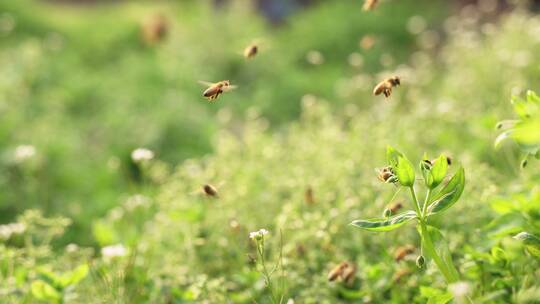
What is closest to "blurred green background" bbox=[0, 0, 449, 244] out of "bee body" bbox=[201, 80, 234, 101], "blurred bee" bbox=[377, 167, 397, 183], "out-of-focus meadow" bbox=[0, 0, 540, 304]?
"out-of-focus meadow" bbox=[0, 0, 540, 304]

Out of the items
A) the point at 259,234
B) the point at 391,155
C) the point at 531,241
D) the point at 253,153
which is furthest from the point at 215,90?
the point at 253,153

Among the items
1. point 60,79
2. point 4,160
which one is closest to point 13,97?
point 4,160

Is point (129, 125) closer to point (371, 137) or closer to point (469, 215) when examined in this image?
point (371, 137)

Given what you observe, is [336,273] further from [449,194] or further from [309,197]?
[309,197]

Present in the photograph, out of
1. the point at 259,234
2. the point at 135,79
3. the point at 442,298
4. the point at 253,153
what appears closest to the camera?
the point at 442,298

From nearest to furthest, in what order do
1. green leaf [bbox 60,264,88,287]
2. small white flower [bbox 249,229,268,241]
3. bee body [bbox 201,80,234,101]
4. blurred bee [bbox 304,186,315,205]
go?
small white flower [bbox 249,229,268,241] < bee body [bbox 201,80,234,101] < green leaf [bbox 60,264,88,287] < blurred bee [bbox 304,186,315,205]

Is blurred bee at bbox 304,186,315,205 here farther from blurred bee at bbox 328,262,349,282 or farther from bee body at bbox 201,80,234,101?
bee body at bbox 201,80,234,101
